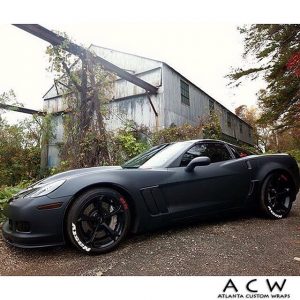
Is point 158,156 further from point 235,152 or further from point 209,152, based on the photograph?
point 235,152

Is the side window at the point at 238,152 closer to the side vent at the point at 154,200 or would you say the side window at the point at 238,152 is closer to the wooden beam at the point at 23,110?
the side vent at the point at 154,200

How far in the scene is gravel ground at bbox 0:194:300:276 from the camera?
8.31 ft

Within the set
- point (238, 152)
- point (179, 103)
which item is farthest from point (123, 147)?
point (179, 103)

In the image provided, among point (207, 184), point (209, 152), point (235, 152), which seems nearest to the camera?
point (207, 184)

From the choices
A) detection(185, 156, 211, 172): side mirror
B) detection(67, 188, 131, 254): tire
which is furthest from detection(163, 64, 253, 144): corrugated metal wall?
detection(67, 188, 131, 254): tire

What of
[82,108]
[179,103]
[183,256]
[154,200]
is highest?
[179,103]

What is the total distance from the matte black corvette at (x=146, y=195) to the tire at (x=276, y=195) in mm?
14

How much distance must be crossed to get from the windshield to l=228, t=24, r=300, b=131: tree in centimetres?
796

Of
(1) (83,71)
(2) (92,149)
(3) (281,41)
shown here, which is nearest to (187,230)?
(2) (92,149)

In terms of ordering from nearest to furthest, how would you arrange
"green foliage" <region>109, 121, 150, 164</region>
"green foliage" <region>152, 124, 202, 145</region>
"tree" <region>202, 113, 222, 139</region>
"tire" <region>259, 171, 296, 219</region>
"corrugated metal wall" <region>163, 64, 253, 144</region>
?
"tire" <region>259, 171, 296, 219</region>, "green foliage" <region>109, 121, 150, 164</region>, "green foliage" <region>152, 124, 202, 145</region>, "tree" <region>202, 113, 222, 139</region>, "corrugated metal wall" <region>163, 64, 253, 144</region>

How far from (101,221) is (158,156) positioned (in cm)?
124

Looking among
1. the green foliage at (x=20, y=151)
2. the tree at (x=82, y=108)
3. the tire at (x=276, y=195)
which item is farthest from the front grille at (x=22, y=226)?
the green foliage at (x=20, y=151)

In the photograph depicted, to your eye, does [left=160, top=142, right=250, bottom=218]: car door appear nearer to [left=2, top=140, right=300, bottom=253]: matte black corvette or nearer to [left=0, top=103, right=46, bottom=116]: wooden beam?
[left=2, top=140, right=300, bottom=253]: matte black corvette

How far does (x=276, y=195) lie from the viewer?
14.0ft
